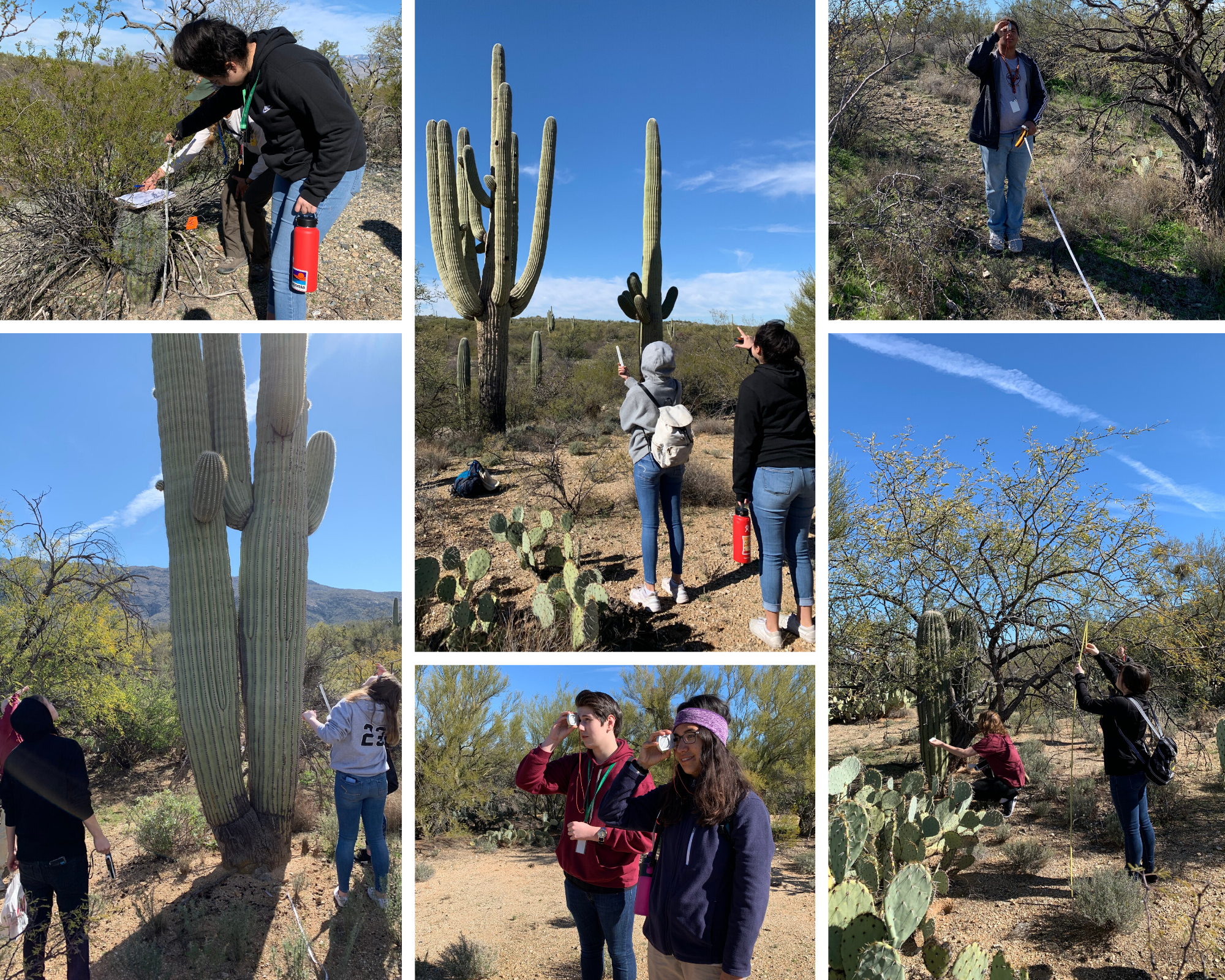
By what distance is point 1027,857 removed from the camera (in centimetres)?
423

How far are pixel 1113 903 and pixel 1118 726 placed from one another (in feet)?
2.70

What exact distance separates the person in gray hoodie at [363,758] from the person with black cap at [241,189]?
8.55ft

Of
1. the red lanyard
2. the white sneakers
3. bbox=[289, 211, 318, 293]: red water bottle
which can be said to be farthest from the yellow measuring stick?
bbox=[289, 211, 318, 293]: red water bottle

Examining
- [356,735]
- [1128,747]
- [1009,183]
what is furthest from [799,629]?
[1009,183]

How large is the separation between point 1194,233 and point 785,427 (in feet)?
15.4

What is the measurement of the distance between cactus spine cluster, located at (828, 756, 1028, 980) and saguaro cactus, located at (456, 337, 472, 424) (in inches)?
174

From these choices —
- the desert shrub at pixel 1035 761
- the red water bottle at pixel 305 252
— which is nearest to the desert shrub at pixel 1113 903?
the desert shrub at pixel 1035 761

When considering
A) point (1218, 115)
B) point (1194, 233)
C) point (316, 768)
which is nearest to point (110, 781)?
point (316, 768)

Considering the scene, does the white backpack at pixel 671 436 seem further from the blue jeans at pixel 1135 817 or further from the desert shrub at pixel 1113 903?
the desert shrub at pixel 1113 903

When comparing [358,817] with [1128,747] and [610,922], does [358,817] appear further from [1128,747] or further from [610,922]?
[1128,747]

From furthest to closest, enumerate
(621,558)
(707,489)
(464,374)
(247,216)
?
(464,374)
(707,489)
(621,558)
(247,216)

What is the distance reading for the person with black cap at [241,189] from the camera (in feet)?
11.7

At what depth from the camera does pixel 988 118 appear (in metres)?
4.87

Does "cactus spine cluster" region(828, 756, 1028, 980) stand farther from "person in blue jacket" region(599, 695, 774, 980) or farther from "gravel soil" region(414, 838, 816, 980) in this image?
"person in blue jacket" region(599, 695, 774, 980)
